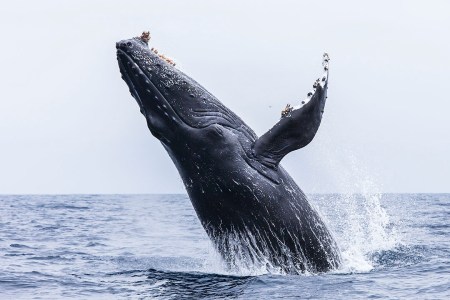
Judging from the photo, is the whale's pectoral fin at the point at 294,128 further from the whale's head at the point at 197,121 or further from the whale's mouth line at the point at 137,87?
the whale's mouth line at the point at 137,87

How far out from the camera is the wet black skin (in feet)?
33.1

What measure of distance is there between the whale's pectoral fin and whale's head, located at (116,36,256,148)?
0.57 m

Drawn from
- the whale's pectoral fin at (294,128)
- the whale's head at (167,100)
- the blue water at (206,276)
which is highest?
the whale's head at (167,100)

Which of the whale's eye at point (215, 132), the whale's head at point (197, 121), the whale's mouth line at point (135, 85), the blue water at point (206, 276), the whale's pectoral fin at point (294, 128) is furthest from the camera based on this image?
the whale's mouth line at point (135, 85)

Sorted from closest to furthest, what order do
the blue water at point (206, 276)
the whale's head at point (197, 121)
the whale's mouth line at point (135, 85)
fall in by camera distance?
the blue water at point (206, 276)
the whale's head at point (197, 121)
the whale's mouth line at point (135, 85)

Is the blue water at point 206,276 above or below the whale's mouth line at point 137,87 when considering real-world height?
below

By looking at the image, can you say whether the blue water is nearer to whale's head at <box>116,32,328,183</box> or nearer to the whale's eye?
whale's head at <box>116,32,328,183</box>

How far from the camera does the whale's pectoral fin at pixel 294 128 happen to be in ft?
32.4

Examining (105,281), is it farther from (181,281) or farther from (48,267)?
(48,267)

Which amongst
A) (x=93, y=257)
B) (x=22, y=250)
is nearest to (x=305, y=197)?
(x=93, y=257)

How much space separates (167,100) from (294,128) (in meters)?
1.88

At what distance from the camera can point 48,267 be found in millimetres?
13359

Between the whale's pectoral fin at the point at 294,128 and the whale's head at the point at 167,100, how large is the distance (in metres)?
0.57

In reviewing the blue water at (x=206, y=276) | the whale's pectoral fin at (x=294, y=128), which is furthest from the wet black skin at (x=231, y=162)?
the blue water at (x=206, y=276)
